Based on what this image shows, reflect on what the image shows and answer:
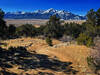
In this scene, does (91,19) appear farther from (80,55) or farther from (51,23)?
(80,55)

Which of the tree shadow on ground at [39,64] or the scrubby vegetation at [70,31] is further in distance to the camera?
the scrubby vegetation at [70,31]

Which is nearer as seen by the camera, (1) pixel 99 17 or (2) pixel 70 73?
(2) pixel 70 73

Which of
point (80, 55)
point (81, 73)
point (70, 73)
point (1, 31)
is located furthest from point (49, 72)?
point (1, 31)

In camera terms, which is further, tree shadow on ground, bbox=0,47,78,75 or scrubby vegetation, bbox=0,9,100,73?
scrubby vegetation, bbox=0,9,100,73

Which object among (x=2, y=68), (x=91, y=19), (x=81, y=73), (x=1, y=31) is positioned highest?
(x=91, y=19)

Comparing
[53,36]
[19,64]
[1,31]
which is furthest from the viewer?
[53,36]

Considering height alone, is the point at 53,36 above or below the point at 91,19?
below

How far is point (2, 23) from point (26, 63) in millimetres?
4242

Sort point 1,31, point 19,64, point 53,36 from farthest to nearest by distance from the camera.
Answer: point 53,36, point 1,31, point 19,64

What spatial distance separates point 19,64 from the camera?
937cm

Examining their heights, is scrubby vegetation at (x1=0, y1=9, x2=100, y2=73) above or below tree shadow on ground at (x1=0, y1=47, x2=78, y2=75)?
above

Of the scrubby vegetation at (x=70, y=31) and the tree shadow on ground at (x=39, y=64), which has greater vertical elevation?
the scrubby vegetation at (x=70, y=31)

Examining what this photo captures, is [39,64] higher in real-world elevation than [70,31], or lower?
lower

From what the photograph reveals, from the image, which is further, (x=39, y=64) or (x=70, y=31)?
(x=70, y=31)
